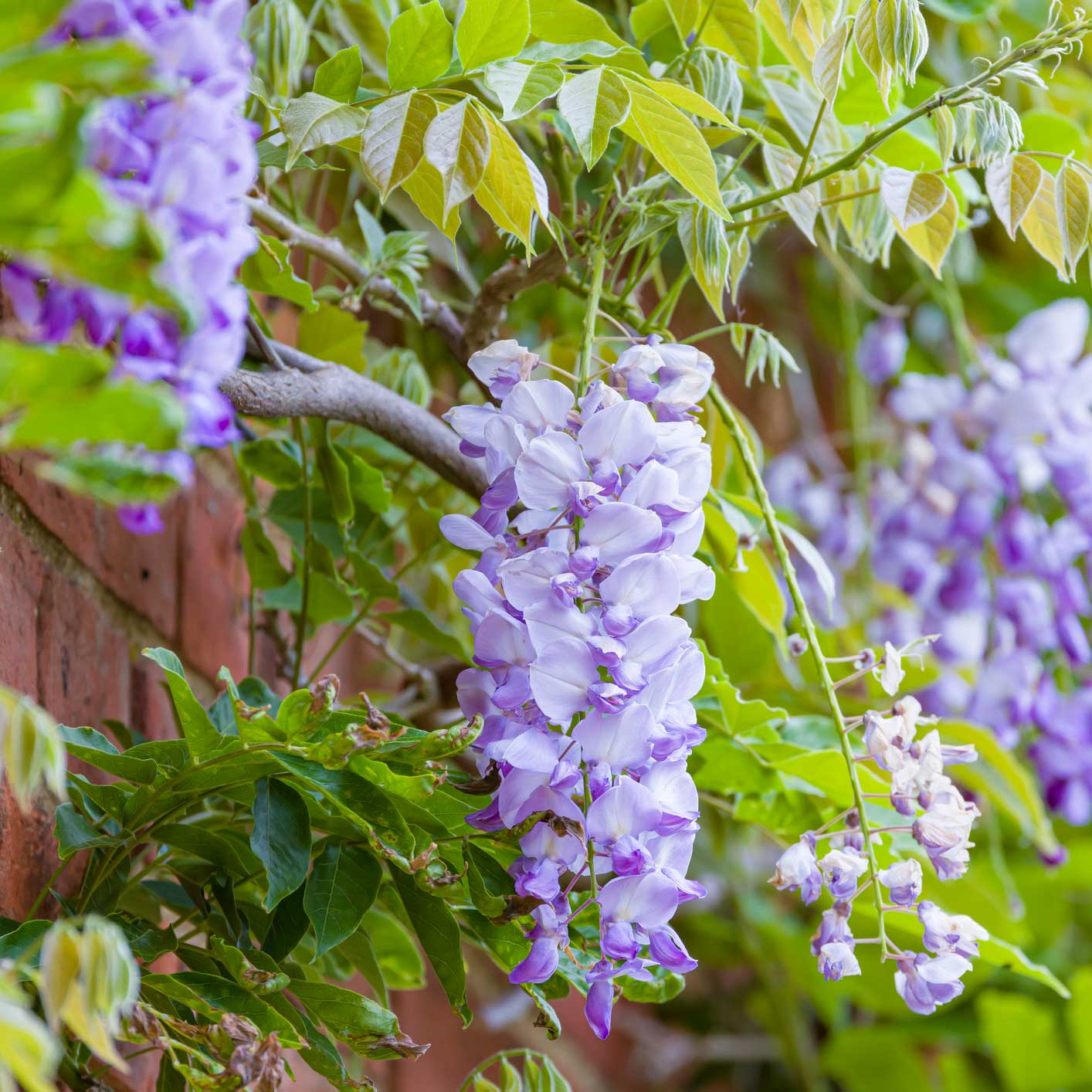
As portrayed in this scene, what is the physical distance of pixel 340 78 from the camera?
404 mm

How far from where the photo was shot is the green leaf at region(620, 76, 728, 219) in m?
0.38

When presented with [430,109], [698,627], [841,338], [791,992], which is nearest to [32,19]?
[430,109]

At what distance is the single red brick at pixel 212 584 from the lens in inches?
25.1

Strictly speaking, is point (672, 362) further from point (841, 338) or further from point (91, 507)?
point (841, 338)

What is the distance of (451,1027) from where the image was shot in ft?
3.21

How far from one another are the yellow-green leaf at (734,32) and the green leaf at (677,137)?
12 cm

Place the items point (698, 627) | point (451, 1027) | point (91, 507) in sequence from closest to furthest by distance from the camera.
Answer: point (91, 507)
point (698, 627)
point (451, 1027)

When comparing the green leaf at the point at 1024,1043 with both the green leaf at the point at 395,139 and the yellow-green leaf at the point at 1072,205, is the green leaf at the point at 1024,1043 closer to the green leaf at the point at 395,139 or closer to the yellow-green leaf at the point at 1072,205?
the yellow-green leaf at the point at 1072,205

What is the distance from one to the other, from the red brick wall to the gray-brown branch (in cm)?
10

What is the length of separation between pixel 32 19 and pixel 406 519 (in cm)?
43

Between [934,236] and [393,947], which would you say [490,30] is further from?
[393,947]

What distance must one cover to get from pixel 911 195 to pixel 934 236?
0.15ft

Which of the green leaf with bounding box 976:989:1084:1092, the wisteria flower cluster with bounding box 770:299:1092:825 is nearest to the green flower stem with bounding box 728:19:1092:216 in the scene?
the wisteria flower cluster with bounding box 770:299:1092:825

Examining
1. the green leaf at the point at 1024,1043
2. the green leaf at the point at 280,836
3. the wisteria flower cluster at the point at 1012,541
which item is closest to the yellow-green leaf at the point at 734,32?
the green leaf at the point at 280,836
